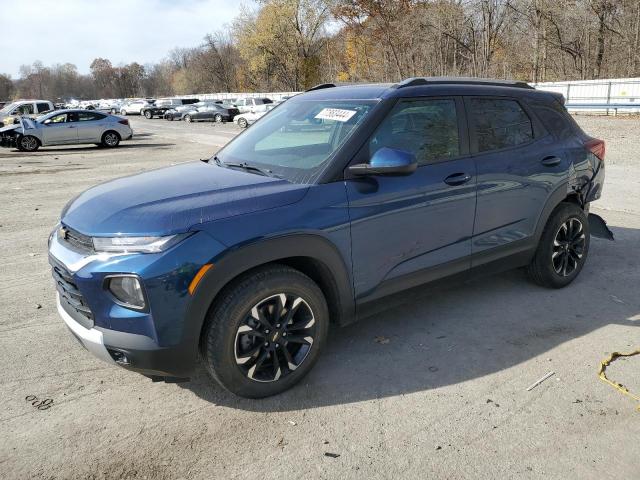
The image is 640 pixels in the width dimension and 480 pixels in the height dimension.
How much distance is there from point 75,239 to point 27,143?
65.1ft

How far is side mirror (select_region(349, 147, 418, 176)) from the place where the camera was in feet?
10.3

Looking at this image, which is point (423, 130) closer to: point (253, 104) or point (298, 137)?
point (298, 137)

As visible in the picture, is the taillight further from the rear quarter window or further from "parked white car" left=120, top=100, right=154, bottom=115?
"parked white car" left=120, top=100, right=154, bottom=115

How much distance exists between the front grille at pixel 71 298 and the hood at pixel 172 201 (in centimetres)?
27

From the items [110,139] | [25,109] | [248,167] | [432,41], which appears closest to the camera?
[248,167]

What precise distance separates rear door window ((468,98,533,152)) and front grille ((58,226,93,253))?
2.81 metres

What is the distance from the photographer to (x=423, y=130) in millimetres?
3693

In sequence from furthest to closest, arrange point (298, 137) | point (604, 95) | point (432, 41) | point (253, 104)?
point (432, 41)
point (253, 104)
point (604, 95)
point (298, 137)

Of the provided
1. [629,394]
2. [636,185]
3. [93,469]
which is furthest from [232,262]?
[636,185]

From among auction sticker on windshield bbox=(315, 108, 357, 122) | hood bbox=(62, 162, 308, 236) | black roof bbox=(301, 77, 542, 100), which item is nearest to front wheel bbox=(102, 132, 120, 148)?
black roof bbox=(301, 77, 542, 100)

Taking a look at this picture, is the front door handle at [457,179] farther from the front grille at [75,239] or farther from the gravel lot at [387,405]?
the front grille at [75,239]

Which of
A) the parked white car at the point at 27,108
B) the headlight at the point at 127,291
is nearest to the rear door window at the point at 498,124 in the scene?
the headlight at the point at 127,291

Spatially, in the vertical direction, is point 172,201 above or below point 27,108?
below

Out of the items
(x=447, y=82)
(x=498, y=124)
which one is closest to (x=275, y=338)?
(x=447, y=82)
